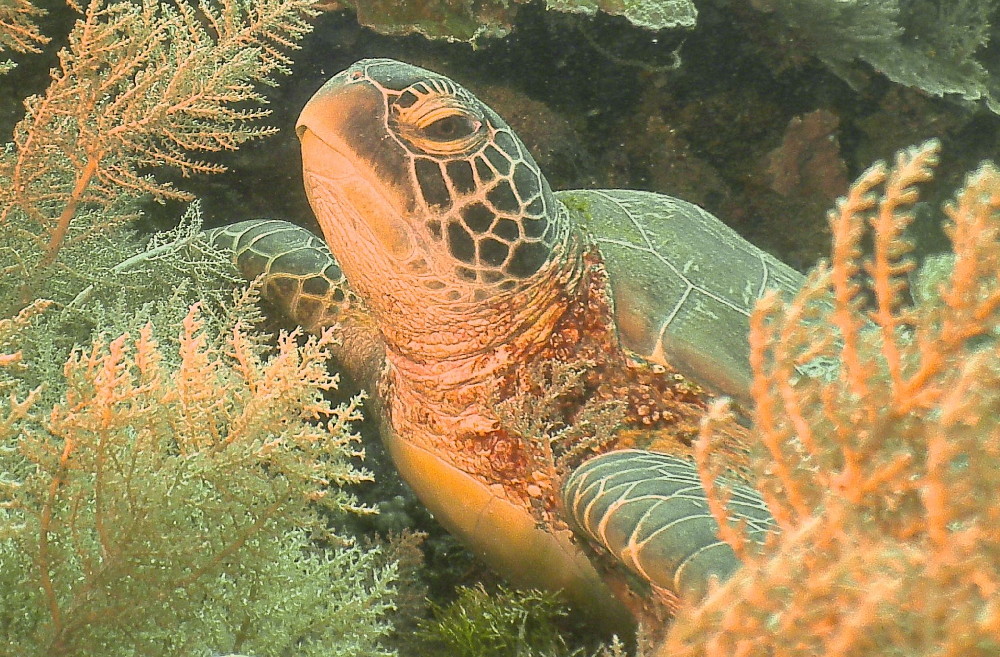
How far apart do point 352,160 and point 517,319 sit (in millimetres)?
599

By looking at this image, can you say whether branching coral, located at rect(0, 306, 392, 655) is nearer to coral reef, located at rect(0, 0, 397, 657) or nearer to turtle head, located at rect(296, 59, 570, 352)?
coral reef, located at rect(0, 0, 397, 657)

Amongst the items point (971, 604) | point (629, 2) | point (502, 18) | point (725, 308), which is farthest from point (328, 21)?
point (971, 604)

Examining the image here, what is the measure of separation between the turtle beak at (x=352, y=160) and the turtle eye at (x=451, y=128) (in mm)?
121

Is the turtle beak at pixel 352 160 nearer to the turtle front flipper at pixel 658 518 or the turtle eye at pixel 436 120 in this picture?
the turtle eye at pixel 436 120

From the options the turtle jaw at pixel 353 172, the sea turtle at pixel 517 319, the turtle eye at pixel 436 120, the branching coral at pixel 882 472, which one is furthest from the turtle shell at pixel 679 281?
the branching coral at pixel 882 472

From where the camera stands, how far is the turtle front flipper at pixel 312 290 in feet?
7.99

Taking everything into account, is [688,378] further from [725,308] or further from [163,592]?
[163,592]

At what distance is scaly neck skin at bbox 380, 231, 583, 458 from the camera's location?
1934 mm

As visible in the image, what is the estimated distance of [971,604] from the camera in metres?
0.59

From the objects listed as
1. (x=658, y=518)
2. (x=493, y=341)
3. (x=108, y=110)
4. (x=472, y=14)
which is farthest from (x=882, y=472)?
(x=472, y=14)

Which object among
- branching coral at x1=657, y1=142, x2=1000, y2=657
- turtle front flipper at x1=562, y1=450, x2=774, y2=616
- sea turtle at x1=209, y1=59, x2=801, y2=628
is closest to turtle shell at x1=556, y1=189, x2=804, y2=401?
sea turtle at x1=209, y1=59, x2=801, y2=628

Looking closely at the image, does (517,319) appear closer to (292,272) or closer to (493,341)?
(493,341)

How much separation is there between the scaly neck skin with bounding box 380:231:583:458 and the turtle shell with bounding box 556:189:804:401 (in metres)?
0.18

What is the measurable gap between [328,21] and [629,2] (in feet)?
3.63
